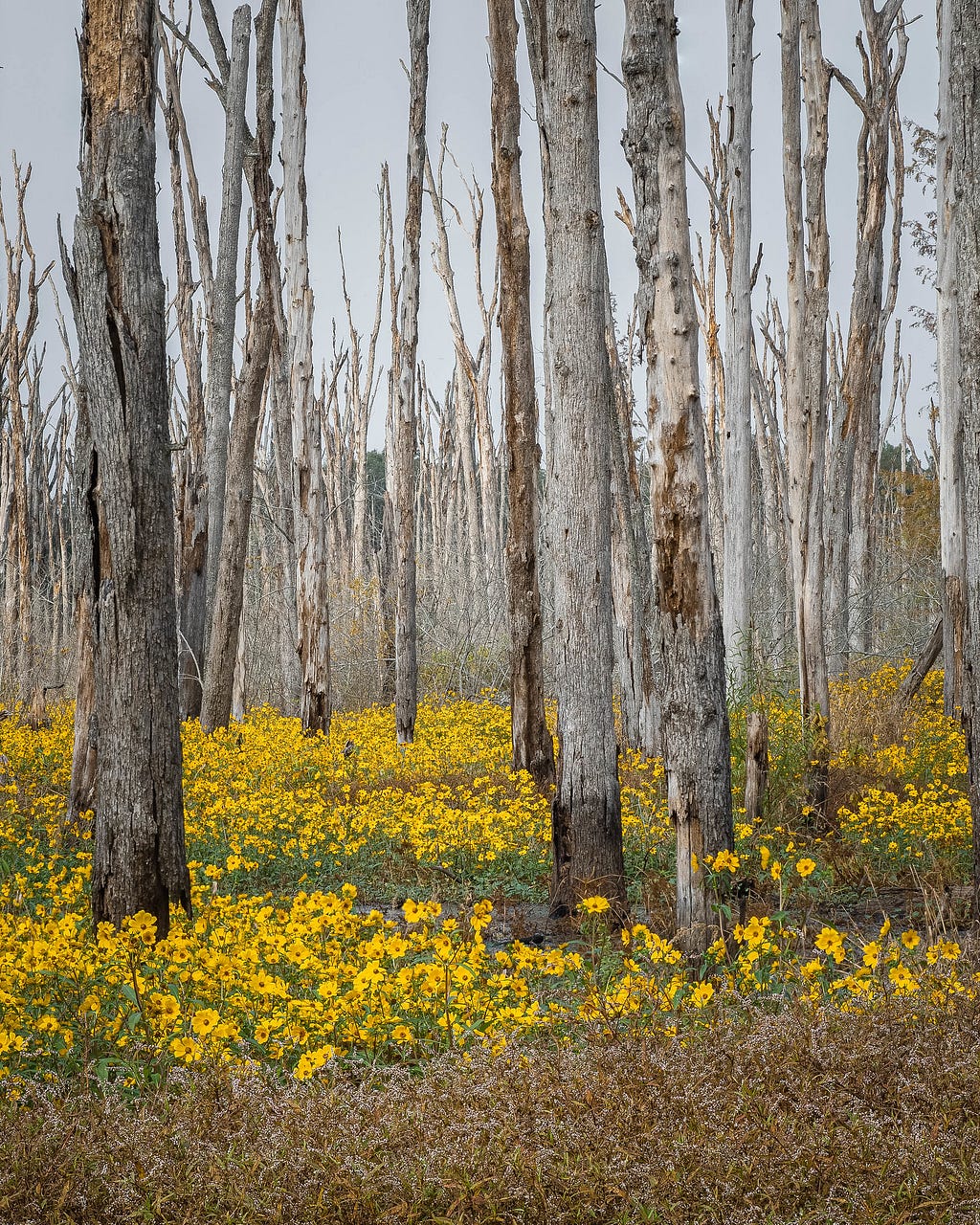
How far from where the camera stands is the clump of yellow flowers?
9.35 ft

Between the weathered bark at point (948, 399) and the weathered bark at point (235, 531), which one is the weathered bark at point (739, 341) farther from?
the weathered bark at point (235, 531)

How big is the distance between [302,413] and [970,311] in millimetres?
7315

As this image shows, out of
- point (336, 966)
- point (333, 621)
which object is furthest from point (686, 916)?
point (333, 621)

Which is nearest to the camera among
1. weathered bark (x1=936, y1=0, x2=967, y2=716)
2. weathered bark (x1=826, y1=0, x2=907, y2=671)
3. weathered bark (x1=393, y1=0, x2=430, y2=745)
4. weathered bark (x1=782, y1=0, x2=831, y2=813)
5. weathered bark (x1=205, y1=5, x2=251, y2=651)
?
weathered bark (x1=936, y1=0, x2=967, y2=716)

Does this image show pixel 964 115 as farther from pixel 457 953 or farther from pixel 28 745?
pixel 28 745

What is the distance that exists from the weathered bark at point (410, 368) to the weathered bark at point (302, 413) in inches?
32.1

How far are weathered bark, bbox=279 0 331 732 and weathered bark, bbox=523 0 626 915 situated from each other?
17.8 ft

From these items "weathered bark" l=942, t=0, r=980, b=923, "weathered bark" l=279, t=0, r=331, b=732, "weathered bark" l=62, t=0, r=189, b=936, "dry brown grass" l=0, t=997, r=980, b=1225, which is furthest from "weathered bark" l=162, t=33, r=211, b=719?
"dry brown grass" l=0, t=997, r=980, b=1225

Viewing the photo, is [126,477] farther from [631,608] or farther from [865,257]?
[865,257]

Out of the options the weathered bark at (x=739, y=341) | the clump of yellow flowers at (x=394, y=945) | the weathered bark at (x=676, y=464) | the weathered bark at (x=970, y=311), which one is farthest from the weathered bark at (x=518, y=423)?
the weathered bark at (x=970, y=311)

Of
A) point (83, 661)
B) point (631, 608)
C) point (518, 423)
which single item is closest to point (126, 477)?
point (83, 661)

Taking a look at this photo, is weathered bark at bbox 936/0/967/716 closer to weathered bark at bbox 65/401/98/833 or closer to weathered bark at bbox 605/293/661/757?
weathered bark at bbox 605/293/661/757

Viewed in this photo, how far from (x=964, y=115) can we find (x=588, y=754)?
3.19m

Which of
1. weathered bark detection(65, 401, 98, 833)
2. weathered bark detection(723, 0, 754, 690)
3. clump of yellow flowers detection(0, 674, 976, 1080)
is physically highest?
weathered bark detection(723, 0, 754, 690)
